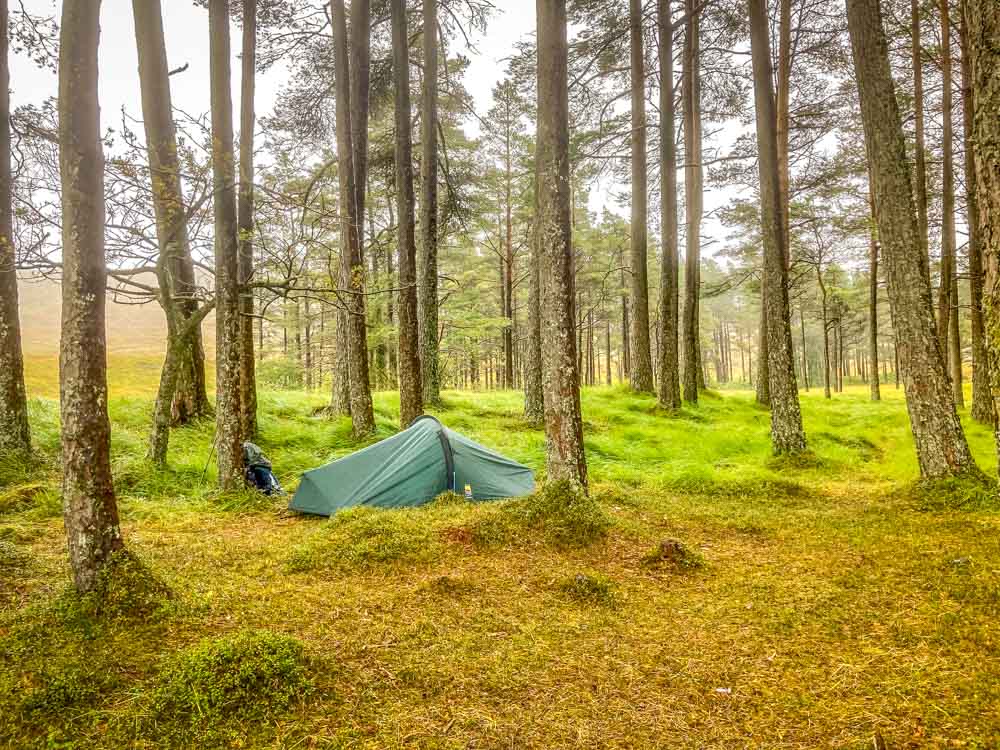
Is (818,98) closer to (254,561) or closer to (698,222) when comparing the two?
(698,222)

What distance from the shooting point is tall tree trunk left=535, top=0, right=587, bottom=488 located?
6.18 meters

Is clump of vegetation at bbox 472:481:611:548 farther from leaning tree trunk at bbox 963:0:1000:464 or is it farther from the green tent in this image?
leaning tree trunk at bbox 963:0:1000:464

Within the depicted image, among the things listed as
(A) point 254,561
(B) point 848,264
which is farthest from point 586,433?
(B) point 848,264

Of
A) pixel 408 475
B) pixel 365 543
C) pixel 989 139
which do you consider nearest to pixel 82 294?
pixel 365 543

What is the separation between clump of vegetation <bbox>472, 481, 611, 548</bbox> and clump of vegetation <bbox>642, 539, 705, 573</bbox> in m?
0.71

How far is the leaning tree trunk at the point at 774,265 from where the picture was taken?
31.7 feet

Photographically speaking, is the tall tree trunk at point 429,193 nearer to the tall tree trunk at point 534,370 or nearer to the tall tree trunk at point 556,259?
the tall tree trunk at point 534,370

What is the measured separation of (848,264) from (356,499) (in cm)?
3596

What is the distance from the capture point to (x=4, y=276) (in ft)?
26.8

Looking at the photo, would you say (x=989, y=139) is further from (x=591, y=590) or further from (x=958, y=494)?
(x=958, y=494)

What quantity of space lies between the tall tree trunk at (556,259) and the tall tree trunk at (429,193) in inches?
264

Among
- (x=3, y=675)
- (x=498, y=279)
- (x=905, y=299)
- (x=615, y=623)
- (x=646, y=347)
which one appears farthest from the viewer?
(x=498, y=279)

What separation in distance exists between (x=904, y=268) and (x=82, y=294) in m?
8.89

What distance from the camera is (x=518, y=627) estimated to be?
145 inches
